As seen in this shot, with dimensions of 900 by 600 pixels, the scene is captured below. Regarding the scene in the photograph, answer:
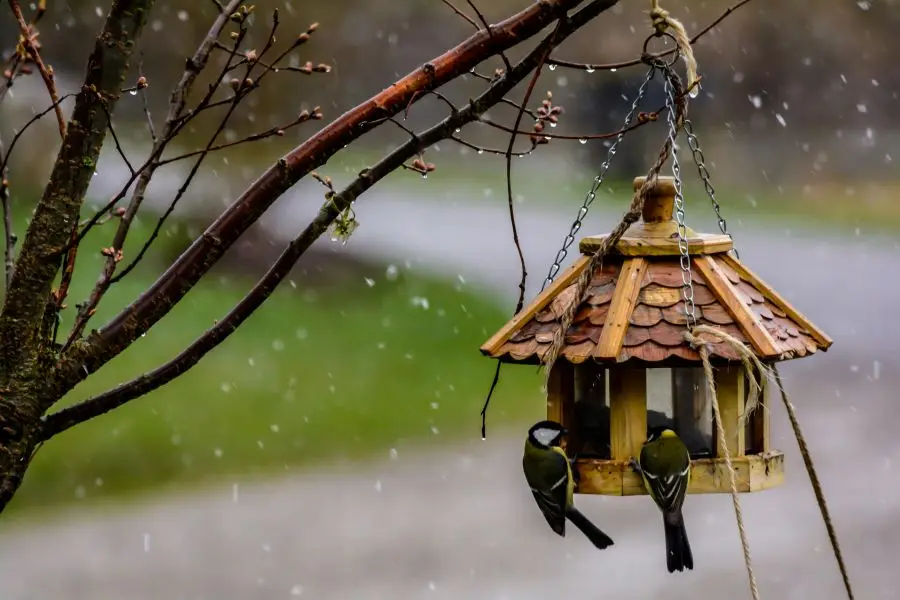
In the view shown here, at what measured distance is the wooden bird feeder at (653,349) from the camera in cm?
200

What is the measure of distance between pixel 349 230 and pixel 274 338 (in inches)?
307

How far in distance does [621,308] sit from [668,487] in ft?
1.09

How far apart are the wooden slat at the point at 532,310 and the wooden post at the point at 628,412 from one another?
188mm

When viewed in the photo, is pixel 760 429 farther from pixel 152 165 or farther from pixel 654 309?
pixel 152 165

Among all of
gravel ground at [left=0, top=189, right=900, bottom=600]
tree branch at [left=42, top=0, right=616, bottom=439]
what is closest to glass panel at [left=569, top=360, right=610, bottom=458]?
tree branch at [left=42, top=0, right=616, bottom=439]

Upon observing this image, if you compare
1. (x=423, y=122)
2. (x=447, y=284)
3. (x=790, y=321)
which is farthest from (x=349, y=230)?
(x=423, y=122)

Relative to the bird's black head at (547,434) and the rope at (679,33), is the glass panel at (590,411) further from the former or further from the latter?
the rope at (679,33)

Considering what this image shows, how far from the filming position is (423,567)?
6.53 m

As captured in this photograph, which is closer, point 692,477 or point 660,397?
point 692,477

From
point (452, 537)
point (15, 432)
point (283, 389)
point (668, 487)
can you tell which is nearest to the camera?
point (15, 432)

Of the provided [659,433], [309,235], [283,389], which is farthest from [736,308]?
[283,389]

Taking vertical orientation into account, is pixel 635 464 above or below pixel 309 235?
below

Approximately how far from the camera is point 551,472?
6.88ft

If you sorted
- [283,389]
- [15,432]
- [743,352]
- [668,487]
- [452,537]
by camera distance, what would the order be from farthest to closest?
[283,389]
[452,537]
[668,487]
[743,352]
[15,432]
